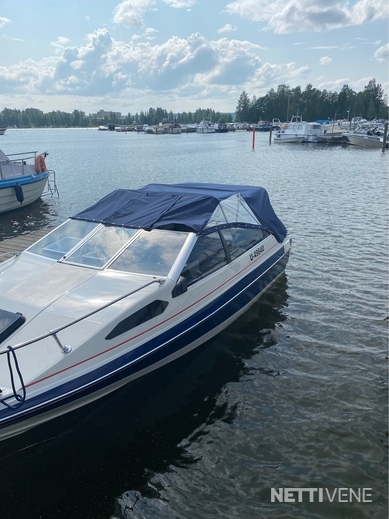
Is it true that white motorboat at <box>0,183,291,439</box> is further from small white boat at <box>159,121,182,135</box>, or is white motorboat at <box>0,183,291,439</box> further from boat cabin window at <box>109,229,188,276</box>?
small white boat at <box>159,121,182,135</box>

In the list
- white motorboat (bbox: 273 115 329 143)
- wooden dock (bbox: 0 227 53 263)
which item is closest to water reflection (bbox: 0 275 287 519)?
wooden dock (bbox: 0 227 53 263)

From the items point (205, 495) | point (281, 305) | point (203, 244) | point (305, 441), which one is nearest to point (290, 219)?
point (281, 305)

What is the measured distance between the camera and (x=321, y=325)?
8.41 metres

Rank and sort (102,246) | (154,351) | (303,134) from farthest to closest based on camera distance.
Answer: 1. (303,134)
2. (102,246)
3. (154,351)

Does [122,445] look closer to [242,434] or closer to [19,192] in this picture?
[242,434]

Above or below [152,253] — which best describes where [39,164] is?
above

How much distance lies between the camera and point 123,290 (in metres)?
5.94

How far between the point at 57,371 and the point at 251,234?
5.24 m

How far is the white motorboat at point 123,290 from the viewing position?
15.7 feet

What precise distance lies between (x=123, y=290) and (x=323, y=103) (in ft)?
477

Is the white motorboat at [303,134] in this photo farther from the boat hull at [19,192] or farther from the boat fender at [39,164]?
the boat hull at [19,192]

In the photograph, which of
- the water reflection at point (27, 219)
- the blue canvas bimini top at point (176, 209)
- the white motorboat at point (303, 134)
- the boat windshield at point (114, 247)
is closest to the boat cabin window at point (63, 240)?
the boat windshield at point (114, 247)

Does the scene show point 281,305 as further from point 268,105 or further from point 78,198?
point 268,105

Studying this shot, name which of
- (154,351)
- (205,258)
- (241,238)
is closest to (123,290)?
(154,351)
